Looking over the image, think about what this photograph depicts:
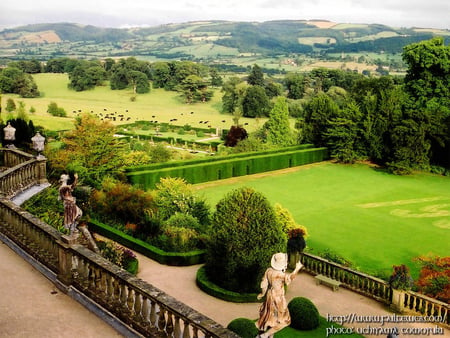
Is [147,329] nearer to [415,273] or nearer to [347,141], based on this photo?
[415,273]

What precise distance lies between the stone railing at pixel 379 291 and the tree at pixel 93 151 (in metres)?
15.2

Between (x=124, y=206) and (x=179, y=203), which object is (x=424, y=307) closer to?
(x=179, y=203)

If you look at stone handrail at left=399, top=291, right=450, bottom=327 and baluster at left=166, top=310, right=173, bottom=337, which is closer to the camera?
baluster at left=166, top=310, right=173, bottom=337

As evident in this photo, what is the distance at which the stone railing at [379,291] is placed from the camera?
1633 cm

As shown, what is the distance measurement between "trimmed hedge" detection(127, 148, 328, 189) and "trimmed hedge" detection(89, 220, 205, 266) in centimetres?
1163

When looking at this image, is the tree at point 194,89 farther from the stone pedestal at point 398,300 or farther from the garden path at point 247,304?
the stone pedestal at point 398,300

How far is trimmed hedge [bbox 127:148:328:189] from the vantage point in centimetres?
3556

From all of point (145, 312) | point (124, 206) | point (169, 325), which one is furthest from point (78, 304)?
point (124, 206)

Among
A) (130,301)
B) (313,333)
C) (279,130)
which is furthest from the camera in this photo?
(279,130)

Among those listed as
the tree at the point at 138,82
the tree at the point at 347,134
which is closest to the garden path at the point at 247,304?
the tree at the point at 347,134

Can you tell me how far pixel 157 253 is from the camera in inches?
803

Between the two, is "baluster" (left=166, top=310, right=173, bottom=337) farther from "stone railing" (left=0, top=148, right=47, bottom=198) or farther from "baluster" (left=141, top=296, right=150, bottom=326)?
"stone railing" (left=0, top=148, right=47, bottom=198)

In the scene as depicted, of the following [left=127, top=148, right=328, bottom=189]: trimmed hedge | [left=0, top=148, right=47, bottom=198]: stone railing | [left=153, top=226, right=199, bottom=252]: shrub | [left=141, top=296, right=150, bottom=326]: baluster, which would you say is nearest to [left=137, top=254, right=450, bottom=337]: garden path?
[left=153, top=226, right=199, bottom=252]: shrub

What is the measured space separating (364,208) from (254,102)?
6007 centimetres
